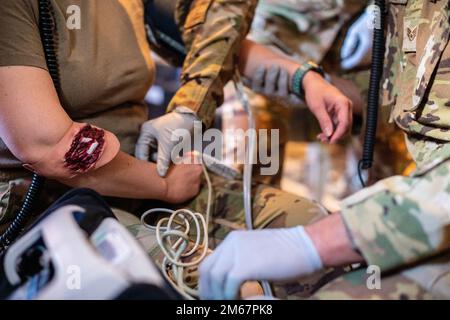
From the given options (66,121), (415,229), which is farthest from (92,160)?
(415,229)

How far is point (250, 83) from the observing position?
1.40m

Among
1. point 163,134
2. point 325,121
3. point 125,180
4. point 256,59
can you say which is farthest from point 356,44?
point 125,180

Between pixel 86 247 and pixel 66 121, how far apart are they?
329mm

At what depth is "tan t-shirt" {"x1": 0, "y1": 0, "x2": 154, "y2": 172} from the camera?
2.81 ft

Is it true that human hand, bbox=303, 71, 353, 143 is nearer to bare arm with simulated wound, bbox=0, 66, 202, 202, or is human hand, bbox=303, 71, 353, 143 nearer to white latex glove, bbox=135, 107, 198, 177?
white latex glove, bbox=135, 107, 198, 177

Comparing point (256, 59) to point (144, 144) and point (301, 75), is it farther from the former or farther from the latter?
point (144, 144)

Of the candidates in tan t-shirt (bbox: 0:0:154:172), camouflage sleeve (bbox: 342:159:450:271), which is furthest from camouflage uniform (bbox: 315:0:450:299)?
tan t-shirt (bbox: 0:0:154:172)

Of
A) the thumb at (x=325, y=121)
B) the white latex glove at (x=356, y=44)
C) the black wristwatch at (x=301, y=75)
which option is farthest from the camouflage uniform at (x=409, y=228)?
the white latex glove at (x=356, y=44)

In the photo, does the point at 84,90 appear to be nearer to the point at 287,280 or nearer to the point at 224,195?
the point at 224,195

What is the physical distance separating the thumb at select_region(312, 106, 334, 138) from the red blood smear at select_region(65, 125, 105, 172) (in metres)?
0.51

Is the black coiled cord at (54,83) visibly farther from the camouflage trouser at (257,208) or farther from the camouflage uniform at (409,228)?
the camouflage uniform at (409,228)

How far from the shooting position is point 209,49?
3.96ft

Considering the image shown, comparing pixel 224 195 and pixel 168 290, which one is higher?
pixel 168 290

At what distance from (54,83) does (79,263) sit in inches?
17.0
